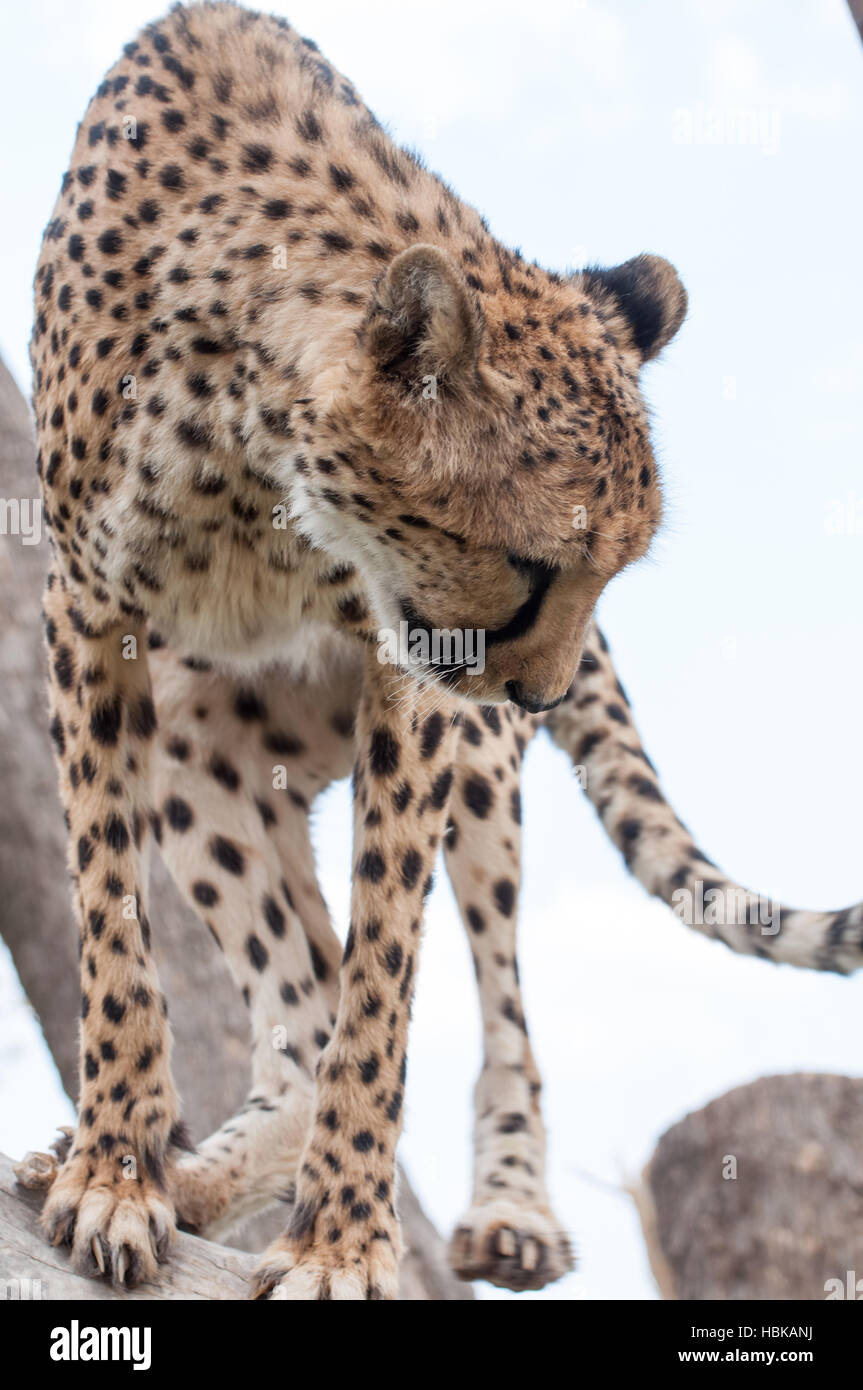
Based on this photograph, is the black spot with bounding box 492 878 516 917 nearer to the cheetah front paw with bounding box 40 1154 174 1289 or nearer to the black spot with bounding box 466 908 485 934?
the black spot with bounding box 466 908 485 934

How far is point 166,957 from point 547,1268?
2.49 meters

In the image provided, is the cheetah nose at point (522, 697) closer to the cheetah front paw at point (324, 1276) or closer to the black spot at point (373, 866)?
the black spot at point (373, 866)

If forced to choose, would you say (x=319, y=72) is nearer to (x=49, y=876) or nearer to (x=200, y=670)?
(x=200, y=670)

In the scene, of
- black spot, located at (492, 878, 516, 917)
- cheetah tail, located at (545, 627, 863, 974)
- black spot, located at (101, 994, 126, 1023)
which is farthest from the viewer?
black spot, located at (492, 878, 516, 917)

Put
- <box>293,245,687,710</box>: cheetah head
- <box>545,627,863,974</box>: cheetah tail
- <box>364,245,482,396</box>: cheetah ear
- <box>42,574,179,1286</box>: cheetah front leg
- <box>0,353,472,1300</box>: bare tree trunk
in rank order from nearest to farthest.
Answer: <box>364,245,482,396</box>: cheetah ear < <box>293,245,687,710</box>: cheetah head < <box>42,574,179,1286</box>: cheetah front leg < <box>545,627,863,974</box>: cheetah tail < <box>0,353,472,1300</box>: bare tree trunk

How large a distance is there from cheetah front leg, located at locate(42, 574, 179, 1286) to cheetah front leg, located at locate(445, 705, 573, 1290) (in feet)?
3.10

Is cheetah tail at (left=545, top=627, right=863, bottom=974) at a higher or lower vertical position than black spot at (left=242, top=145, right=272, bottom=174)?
lower

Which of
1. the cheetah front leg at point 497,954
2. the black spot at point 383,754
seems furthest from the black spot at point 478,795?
the black spot at point 383,754

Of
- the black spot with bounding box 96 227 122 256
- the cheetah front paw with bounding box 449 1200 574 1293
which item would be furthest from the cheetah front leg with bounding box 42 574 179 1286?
the cheetah front paw with bounding box 449 1200 574 1293

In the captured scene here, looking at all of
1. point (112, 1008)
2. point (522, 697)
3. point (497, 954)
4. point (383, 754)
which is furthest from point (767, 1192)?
point (522, 697)

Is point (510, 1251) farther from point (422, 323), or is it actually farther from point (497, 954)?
point (422, 323)

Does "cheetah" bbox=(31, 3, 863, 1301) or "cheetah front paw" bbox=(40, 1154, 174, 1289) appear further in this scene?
"cheetah front paw" bbox=(40, 1154, 174, 1289)

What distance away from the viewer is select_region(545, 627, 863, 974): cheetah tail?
13.0ft

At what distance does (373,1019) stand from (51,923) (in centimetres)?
321
